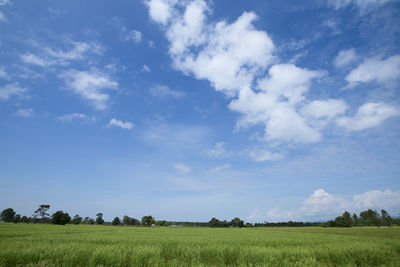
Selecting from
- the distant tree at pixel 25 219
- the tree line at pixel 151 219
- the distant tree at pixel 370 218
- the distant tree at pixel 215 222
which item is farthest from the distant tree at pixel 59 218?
the distant tree at pixel 370 218

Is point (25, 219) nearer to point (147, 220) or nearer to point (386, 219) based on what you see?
point (147, 220)

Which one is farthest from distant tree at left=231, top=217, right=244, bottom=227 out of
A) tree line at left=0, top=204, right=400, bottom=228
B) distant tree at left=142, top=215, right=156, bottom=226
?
distant tree at left=142, top=215, right=156, bottom=226

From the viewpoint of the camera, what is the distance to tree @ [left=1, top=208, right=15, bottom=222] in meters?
107

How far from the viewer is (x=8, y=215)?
4200 inches

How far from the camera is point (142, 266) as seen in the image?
4270 mm

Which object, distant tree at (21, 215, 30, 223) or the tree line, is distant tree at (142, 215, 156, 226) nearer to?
the tree line

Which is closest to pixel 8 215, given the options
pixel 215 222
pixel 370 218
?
pixel 215 222

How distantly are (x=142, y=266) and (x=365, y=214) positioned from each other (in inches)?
6636

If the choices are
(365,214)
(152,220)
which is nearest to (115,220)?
(152,220)

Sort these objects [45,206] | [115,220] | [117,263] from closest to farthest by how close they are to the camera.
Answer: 1. [117,263]
2. [45,206]
3. [115,220]

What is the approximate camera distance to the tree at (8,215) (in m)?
107

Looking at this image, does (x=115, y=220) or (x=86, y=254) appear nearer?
(x=86, y=254)

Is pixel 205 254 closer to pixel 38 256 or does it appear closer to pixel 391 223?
pixel 38 256

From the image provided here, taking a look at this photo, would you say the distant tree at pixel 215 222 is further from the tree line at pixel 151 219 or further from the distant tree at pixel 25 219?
the distant tree at pixel 25 219
